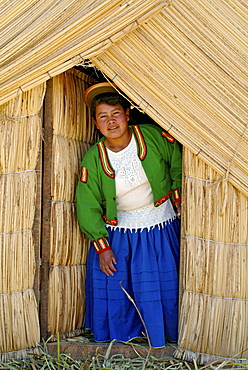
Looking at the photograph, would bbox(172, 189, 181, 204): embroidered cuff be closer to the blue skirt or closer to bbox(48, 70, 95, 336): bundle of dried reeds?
the blue skirt

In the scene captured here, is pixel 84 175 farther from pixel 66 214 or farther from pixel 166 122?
pixel 166 122

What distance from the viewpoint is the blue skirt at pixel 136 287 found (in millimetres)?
3273

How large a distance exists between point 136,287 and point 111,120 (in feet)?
3.59

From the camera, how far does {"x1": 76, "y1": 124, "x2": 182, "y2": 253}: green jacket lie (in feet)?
11.1

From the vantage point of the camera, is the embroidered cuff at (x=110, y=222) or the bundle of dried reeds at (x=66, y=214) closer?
the bundle of dried reeds at (x=66, y=214)

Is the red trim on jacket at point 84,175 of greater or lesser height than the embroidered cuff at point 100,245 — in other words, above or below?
above

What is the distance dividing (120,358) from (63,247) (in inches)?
30.6

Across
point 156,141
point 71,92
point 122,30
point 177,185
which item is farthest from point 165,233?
point 122,30

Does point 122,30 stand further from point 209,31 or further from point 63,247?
point 63,247

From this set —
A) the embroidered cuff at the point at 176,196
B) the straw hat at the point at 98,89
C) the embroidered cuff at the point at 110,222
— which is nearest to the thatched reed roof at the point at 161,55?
the straw hat at the point at 98,89

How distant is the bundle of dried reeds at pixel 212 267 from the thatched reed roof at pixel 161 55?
0.13 meters

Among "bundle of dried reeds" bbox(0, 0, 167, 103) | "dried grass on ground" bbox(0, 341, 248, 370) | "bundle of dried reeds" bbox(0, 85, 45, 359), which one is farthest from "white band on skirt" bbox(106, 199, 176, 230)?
"bundle of dried reeds" bbox(0, 0, 167, 103)

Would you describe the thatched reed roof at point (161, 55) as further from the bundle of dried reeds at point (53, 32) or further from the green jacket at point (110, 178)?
the green jacket at point (110, 178)

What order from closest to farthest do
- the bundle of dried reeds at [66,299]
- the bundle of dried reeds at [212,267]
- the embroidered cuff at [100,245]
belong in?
the bundle of dried reeds at [212,267] → the bundle of dried reeds at [66,299] → the embroidered cuff at [100,245]
